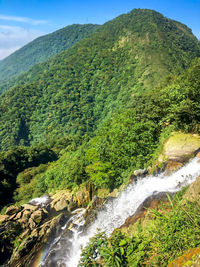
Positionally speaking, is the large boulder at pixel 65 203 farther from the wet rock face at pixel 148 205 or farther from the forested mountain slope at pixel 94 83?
the forested mountain slope at pixel 94 83

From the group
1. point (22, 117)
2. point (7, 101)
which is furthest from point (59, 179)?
point (7, 101)

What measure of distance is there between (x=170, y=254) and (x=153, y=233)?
1.23m

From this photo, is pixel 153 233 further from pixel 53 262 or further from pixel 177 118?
pixel 177 118

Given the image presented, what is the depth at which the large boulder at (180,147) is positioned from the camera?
56.8 feet

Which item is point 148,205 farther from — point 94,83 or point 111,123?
point 94,83

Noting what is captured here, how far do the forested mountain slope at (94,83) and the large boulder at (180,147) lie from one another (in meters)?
74.9

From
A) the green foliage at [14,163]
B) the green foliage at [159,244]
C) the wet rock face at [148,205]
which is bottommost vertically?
the green foliage at [14,163]

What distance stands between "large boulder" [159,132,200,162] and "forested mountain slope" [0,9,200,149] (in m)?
74.9

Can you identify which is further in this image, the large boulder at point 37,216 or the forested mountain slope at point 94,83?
the forested mountain slope at point 94,83

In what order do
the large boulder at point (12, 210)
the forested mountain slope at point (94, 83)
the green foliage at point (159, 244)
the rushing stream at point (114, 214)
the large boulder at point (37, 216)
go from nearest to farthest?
1. the green foliage at point (159, 244)
2. the rushing stream at point (114, 214)
3. the large boulder at point (37, 216)
4. the large boulder at point (12, 210)
5. the forested mountain slope at point (94, 83)

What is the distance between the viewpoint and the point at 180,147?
18.1 metres

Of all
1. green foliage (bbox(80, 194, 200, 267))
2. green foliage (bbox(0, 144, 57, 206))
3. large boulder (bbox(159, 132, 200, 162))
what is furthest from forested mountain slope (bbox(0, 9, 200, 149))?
green foliage (bbox(80, 194, 200, 267))

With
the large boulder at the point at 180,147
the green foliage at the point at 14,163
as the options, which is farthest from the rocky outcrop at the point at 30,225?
the green foliage at the point at 14,163

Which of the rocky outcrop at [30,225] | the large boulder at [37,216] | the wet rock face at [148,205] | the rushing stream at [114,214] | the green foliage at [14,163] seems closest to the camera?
the wet rock face at [148,205]
